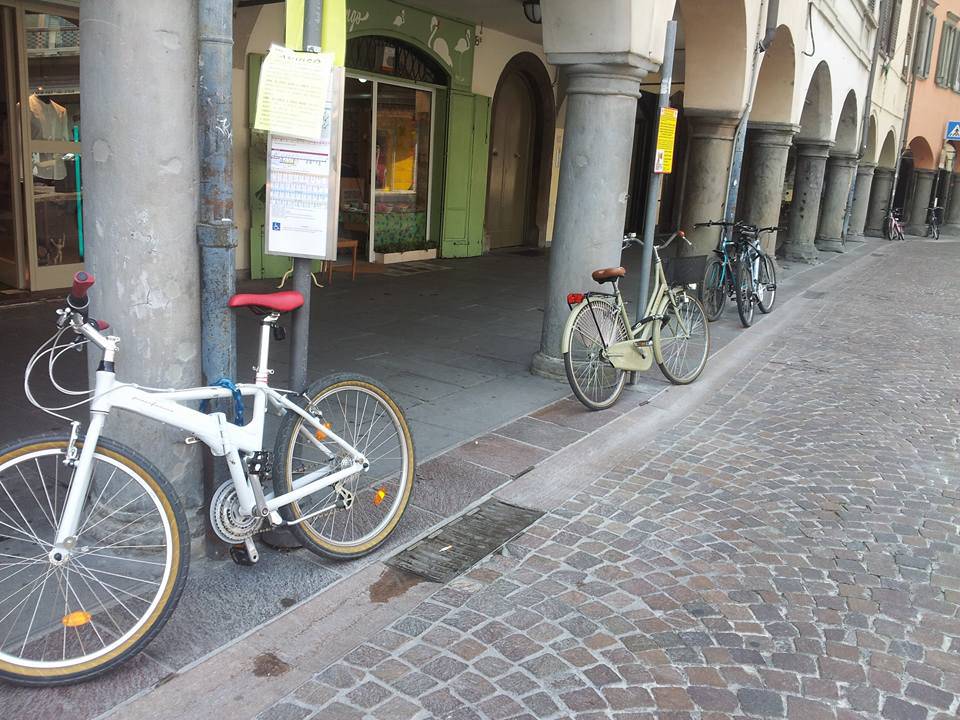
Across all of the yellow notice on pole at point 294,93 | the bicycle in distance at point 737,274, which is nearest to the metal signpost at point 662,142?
the bicycle in distance at point 737,274

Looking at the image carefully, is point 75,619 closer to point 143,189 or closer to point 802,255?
point 143,189

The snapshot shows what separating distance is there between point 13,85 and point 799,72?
10221 mm

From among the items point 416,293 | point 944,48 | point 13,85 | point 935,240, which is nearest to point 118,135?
point 13,85

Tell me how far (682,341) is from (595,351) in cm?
113

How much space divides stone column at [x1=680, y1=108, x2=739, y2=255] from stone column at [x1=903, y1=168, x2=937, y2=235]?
77.3 feet

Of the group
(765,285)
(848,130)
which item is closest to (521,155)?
(765,285)

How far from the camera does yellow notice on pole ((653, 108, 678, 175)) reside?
249 inches

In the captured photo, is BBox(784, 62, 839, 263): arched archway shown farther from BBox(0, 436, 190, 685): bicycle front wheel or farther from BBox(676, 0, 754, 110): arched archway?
BBox(0, 436, 190, 685): bicycle front wheel

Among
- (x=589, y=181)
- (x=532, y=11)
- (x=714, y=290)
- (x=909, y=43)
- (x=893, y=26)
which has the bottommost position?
(x=714, y=290)

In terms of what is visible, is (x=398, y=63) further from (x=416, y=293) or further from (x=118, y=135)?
(x=118, y=135)

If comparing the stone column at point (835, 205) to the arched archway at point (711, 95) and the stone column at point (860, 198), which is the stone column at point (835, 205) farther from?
the arched archway at point (711, 95)

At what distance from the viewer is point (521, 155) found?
1563 cm

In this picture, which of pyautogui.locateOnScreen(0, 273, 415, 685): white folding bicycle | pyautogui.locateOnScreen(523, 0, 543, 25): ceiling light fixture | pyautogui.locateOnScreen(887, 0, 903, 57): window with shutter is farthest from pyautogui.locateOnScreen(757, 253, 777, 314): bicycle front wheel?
pyautogui.locateOnScreen(887, 0, 903, 57): window with shutter

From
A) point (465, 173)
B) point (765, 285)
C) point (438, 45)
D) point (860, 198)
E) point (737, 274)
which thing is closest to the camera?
point (737, 274)
